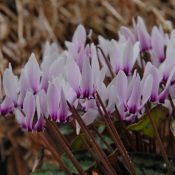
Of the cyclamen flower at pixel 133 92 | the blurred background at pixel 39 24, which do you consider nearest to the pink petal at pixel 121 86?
the cyclamen flower at pixel 133 92

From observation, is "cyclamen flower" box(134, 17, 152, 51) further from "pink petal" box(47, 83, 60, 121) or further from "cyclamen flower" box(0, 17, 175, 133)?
"pink petal" box(47, 83, 60, 121)

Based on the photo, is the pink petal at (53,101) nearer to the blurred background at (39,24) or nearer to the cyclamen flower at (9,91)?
the cyclamen flower at (9,91)

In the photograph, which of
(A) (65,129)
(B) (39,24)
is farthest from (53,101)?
(B) (39,24)

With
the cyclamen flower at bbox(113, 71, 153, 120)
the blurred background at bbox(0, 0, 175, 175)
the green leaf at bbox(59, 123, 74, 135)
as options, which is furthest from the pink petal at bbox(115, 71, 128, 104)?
the blurred background at bbox(0, 0, 175, 175)

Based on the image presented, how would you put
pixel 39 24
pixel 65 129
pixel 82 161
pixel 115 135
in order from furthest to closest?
pixel 39 24, pixel 65 129, pixel 82 161, pixel 115 135

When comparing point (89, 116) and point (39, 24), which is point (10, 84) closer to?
point (89, 116)
